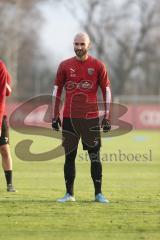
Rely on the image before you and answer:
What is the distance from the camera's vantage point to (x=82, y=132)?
10.8 metres

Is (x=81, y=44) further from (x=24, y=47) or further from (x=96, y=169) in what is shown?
(x=24, y=47)

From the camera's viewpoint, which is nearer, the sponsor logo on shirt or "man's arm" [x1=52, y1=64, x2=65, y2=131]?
the sponsor logo on shirt

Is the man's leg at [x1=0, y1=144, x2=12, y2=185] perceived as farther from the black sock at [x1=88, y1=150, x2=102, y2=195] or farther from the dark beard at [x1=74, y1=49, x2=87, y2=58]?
the dark beard at [x1=74, y1=49, x2=87, y2=58]

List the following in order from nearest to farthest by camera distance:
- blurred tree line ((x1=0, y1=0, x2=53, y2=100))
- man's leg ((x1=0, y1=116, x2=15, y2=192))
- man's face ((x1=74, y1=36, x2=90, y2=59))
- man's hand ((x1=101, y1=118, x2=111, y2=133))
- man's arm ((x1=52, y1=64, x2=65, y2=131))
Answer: man's face ((x1=74, y1=36, x2=90, y2=59)) < man's arm ((x1=52, y1=64, x2=65, y2=131)) < man's hand ((x1=101, y1=118, x2=111, y2=133)) < man's leg ((x1=0, y1=116, x2=15, y2=192)) < blurred tree line ((x1=0, y1=0, x2=53, y2=100))

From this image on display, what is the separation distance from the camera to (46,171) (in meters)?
16.8

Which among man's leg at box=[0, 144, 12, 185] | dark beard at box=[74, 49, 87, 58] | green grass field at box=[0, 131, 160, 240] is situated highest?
dark beard at box=[74, 49, 87, 58]

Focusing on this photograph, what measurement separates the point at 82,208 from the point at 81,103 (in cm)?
149

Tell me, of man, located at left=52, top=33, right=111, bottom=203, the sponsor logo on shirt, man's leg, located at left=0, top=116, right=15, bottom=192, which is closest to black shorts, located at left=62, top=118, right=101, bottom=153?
man, located at left=52, top=33, right=111, bottom=203

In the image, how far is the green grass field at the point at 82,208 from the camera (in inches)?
328

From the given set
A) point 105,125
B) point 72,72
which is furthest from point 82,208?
point 72,72

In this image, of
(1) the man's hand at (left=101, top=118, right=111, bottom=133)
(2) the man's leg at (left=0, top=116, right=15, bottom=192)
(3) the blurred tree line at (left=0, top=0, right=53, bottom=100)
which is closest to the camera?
(1) the man's hand at (left=101, top=118, right=111, bottom=133)

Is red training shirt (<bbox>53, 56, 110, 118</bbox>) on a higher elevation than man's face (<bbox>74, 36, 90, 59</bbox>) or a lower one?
lower

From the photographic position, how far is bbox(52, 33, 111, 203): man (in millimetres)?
10602

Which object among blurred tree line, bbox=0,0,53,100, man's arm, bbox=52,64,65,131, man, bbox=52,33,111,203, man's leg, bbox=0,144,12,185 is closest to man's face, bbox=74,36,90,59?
man, bbox=52,33,111,203
